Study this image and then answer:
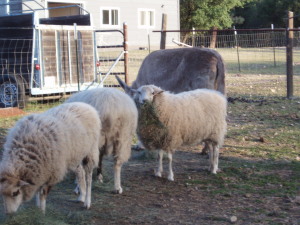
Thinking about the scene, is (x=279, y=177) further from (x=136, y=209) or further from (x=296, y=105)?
(x=296, y=105)

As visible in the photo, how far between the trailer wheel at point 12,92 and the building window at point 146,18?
890 inches

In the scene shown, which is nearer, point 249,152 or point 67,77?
point 249,152

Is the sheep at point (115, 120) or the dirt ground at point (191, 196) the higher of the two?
the sheep at point (115, 120)

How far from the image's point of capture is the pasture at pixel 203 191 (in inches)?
192

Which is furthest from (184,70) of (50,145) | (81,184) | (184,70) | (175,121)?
(50,145)

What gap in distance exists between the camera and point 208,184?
20.1 feet

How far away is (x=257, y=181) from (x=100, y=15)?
1057 inches

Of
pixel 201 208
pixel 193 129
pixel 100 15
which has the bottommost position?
pixel 201 208

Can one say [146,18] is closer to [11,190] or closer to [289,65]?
[289,65]

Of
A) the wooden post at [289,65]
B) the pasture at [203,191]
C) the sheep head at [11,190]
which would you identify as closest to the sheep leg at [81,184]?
the pasture at [203,191]

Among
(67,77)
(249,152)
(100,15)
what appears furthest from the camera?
(100,15)

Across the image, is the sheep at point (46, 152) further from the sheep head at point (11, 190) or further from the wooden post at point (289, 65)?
the wooden post at point (289, 65)

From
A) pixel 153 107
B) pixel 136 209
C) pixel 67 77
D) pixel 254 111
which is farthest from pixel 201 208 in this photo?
pixel 67 77

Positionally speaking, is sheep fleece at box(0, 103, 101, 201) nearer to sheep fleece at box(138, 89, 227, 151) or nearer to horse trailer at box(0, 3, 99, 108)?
sheep fleece at box(138, 89, 227, 151)
